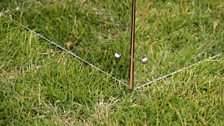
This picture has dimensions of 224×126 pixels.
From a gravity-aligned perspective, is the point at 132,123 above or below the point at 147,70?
below

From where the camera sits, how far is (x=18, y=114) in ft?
4.54

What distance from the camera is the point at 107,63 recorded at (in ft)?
5.08

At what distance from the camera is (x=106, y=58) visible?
5.13ft

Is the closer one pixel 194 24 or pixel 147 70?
pixel 147 70

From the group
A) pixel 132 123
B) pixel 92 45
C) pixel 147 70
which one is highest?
pixel 92 45

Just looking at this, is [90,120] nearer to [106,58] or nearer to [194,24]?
[106,58]

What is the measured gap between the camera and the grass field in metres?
1.39

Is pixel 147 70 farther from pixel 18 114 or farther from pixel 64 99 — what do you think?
pixel 18 114

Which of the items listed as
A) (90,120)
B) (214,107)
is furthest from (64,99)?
(214,107)

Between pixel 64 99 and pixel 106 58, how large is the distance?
0.23m

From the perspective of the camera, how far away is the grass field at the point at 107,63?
139 centimetres

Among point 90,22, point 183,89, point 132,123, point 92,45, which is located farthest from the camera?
point 90,22

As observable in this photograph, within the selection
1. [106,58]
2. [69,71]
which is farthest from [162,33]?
[69,71]

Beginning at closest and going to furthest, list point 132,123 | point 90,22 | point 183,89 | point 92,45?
point 132,123, point 183,89, point 92,45, point 90,22
